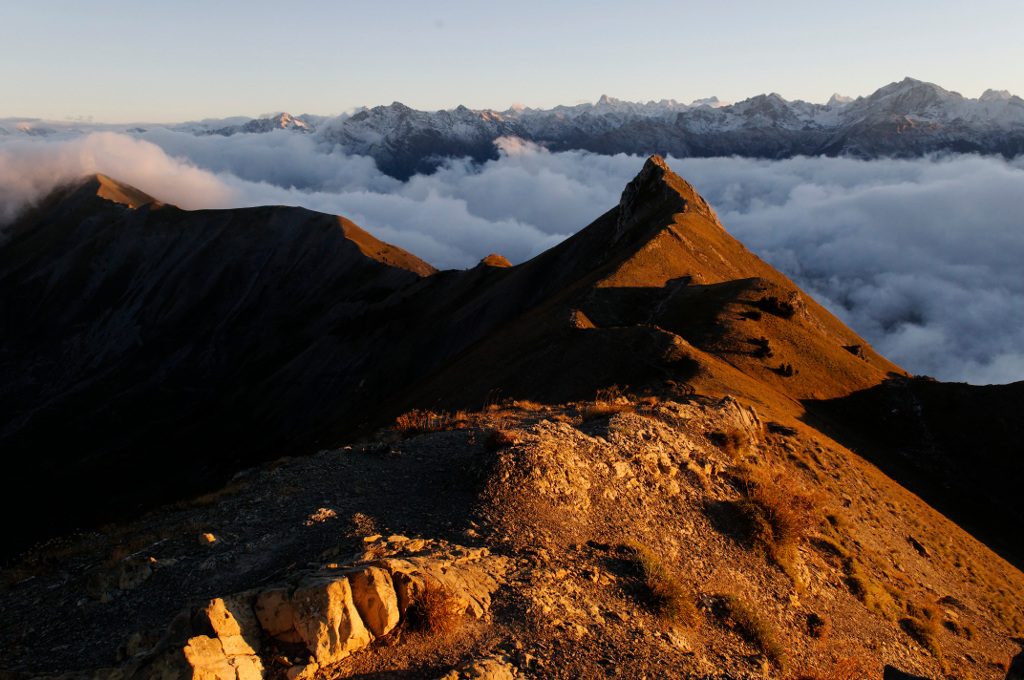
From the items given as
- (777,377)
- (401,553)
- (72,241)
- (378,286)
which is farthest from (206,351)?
(401,553)

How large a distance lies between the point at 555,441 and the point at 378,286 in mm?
84700

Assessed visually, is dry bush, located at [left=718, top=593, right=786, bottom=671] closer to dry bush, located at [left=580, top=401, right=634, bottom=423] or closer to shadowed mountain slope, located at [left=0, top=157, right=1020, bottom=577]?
dry bush, located at [left=580, top=401, right=634, bottom=423]

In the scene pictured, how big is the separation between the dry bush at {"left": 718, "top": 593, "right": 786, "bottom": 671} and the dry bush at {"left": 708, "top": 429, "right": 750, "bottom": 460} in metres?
6.76

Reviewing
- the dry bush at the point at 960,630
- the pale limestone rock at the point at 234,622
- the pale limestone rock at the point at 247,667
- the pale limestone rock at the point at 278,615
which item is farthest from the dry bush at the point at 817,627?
the pale limestone rock at the point at 234,622

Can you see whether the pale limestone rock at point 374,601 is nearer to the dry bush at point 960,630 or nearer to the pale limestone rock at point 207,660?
the pale limestone rock at point 207,660

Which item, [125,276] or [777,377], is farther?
[125,276]

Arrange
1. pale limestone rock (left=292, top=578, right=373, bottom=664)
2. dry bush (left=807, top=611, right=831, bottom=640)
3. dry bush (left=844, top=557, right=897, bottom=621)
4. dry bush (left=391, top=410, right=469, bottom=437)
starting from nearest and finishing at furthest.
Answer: pale limestone rock (left=292, top=578, right=373, bottom=664) → dry bush (left=807, top=611, right=831, bottom=640) → dry bush (left=844, top=557, right=897, bottom=621) → dry bush (left=391, top=410, right=469, bottom=437)

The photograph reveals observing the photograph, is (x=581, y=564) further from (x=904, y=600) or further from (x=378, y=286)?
(x=378, y=286)

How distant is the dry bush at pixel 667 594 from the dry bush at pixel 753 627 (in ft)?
2.41

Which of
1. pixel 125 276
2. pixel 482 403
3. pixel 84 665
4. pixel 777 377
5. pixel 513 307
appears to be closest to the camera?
pixel 84 665

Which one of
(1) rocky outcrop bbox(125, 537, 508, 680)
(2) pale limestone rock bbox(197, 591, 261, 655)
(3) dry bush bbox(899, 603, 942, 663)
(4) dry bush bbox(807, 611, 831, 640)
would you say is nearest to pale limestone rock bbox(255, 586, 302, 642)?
(1) rocky outcrop bbox(125, 537, 508, 680)

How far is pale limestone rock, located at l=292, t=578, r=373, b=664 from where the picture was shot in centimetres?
765

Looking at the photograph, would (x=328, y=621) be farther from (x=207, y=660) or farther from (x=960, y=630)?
(x=960, y=630)

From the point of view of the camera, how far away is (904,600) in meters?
14.0
